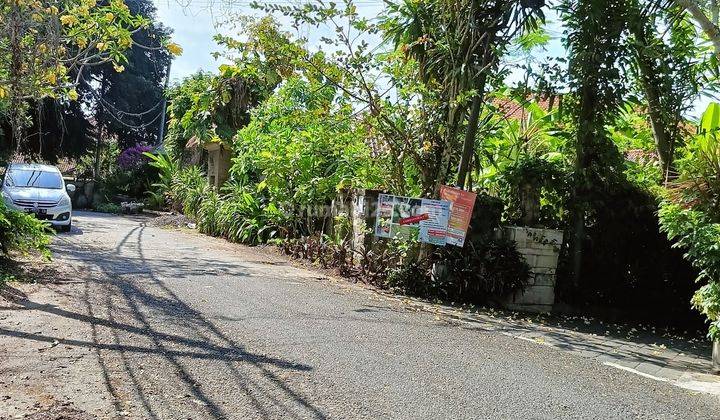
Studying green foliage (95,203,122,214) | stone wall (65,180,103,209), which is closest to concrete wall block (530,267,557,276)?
green foliage (95,203,122,214)

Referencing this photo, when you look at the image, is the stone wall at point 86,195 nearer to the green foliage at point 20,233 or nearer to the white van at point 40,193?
the white van at point 40,193

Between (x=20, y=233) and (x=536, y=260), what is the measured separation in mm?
6799

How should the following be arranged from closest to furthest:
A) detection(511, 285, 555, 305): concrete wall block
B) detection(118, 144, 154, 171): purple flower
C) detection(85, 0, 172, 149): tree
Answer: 1. detection(511, 285, 555, 305): concrete wall block
2. detection(118, 144, 154, 171): purple flower
3. detection(85, 0, 172, 149): tree

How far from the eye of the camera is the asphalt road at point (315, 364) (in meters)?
4.51

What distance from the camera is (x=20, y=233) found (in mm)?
8562

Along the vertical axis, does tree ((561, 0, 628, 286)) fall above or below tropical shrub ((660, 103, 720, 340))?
above

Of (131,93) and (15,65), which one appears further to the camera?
(131,93)

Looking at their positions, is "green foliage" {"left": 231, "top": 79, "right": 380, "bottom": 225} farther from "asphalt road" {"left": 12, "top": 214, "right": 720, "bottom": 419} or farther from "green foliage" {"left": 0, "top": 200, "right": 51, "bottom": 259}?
"green foliage" {"left": 0, "top": 200, "right": 51, "bottom": 259}

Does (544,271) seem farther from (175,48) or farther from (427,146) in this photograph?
(175,48)

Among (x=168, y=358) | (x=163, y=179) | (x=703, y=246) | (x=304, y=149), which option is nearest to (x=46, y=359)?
(x=168, y=358)

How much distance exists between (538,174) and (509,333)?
2.72m

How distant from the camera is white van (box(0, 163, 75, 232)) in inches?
592

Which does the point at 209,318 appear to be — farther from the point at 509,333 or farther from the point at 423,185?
the point at 423,185

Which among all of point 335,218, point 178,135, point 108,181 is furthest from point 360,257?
point 108,181
